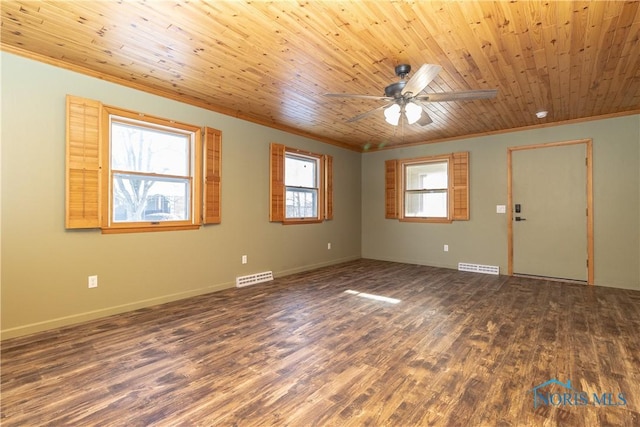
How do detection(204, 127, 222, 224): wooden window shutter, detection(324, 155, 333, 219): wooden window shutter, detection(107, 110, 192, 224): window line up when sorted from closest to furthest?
detection(107, 110, 192, 224): window → detection(204, 127, 222, 224): wooden window shutter → detection(324, 155, 333, 219): wooden window shutter

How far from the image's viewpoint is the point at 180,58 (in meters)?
2.89

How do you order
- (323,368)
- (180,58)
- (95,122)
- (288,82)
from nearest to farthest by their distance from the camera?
(323,368) → (180,58) → (95,122) → (288,82)

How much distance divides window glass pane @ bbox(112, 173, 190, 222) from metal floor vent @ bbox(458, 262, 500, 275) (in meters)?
4.78

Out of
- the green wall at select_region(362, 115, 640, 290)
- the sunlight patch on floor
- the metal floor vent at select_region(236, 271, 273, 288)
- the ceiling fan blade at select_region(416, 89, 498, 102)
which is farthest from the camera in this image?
the metal floor vent at select_region(236, 271, 273, 288)

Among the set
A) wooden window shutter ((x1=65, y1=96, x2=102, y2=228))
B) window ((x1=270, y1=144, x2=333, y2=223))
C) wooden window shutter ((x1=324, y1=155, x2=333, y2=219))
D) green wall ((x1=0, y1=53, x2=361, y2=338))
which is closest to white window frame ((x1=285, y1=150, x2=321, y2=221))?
window ((x1=270, y1=144, x2=333, y2=223))

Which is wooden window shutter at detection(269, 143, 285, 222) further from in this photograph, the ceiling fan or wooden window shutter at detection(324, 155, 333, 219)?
the ceiling fan

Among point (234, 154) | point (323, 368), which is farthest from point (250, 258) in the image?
point (323, 368)

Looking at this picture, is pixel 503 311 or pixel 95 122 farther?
pixel 503 311

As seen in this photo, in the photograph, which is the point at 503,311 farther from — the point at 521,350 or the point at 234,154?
the point at 234,154

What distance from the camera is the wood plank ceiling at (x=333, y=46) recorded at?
221 cm

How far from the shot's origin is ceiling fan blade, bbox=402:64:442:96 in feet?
7.52

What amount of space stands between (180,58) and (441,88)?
107 inches

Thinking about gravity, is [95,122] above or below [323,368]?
above

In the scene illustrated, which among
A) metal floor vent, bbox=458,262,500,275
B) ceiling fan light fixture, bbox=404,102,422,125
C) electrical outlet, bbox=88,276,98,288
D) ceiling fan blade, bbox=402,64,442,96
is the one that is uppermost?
ceiling fan blade, bbox=402,64,442,96
